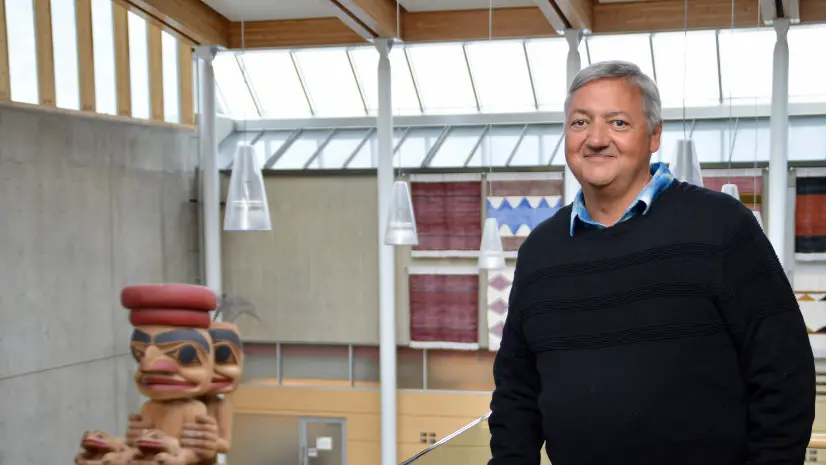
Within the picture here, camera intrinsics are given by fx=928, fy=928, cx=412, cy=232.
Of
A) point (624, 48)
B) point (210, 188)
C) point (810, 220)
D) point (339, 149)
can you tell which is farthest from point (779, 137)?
point (210, 188)

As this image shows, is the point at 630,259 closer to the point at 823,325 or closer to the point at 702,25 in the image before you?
the point at 702,25

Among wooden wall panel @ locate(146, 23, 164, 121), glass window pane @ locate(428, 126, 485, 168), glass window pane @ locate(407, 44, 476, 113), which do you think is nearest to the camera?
wooden wall panel @ locate(146, 23, 164, 121)

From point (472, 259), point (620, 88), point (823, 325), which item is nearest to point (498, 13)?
point (472, 259)

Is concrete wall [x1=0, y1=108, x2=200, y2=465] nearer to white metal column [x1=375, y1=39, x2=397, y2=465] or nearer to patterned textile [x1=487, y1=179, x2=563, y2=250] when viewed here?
white metal column [x1=375, y1=39, x2=397, y2=465]

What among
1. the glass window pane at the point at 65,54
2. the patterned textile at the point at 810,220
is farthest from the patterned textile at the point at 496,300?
the glass window pane at the point at 65,54

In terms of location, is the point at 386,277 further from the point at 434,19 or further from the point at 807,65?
the point at 807,65

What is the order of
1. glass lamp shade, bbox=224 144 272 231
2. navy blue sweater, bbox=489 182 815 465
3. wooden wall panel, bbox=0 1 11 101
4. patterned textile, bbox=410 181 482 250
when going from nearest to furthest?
1. navy blue sweater, bbox=489 182 815 465
2. glass lamp shade, bbox=224 144 272 231
3. wooden wall panel, bbox=0 1 11 101
4. patterned textile, bbox=410 181 482 250

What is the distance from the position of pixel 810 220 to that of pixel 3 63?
11040 mm

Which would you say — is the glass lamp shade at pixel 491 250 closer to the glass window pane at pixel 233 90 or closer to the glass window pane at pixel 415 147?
the glass window pane at pixel 415 147

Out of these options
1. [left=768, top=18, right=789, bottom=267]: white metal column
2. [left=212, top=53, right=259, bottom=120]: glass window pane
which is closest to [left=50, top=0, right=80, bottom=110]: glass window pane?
[left=212, top=53, right=259, bottom=120]: glass window pane

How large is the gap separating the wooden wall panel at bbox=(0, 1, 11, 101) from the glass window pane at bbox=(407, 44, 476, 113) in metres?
6.74

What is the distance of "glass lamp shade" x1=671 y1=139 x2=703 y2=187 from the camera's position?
8.18m

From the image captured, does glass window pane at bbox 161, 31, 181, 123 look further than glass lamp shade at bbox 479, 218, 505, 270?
Yes

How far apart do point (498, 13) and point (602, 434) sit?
11801 mm
